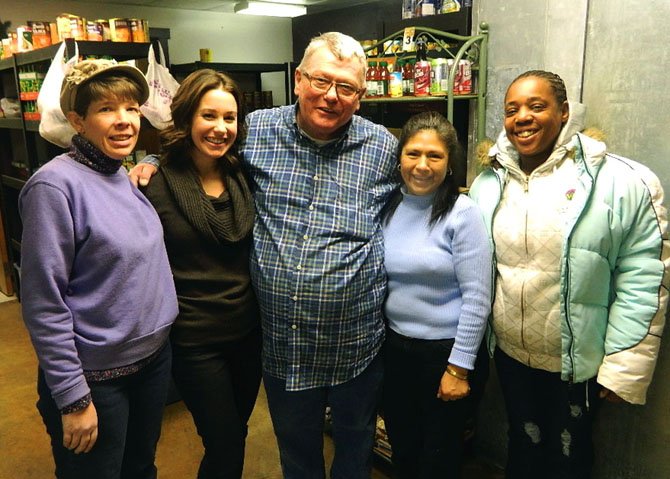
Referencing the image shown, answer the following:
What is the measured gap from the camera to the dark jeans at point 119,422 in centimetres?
138

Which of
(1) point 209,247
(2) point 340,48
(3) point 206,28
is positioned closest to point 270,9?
(3) point 206,28

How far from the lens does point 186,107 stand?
61.4 inches

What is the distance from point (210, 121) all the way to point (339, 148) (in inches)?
15.0

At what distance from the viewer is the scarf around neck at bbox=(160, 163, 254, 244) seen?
5.06 ft

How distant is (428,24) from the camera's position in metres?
3.10

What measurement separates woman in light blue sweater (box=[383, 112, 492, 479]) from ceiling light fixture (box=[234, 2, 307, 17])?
5036 mm

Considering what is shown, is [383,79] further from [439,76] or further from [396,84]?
[439,76]

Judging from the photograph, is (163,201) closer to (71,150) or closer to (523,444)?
(71,150)

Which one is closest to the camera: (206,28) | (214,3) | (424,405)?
(424,405)

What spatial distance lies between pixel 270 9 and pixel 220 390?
5.77 meters

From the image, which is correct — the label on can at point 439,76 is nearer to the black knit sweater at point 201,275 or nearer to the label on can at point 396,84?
the label on can at point 396,84

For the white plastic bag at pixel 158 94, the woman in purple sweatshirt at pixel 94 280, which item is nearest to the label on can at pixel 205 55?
the white plastic bag at pixel 158 94

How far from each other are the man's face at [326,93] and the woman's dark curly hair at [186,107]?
0.20m

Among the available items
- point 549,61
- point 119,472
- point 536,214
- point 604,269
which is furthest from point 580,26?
point 119,472
